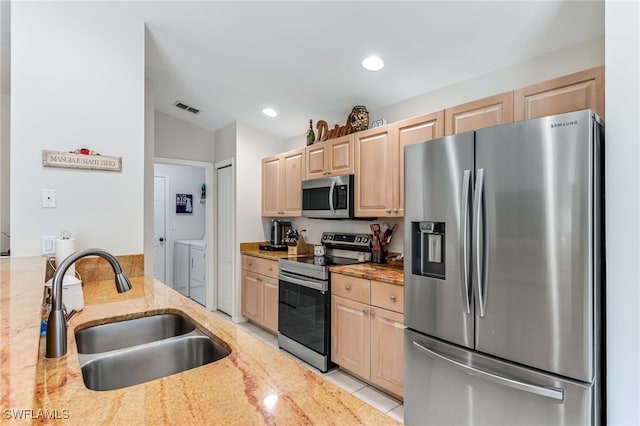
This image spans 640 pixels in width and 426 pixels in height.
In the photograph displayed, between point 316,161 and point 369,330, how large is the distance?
1.74 m

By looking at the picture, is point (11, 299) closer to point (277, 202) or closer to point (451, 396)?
point (451, 396)

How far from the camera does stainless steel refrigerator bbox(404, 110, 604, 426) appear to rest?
4.49 feet

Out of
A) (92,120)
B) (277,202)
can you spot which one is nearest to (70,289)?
(92,120)

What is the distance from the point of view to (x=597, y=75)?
5.54 feet

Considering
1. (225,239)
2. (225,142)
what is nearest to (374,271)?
(225,239)

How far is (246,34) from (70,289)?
195 centimetres

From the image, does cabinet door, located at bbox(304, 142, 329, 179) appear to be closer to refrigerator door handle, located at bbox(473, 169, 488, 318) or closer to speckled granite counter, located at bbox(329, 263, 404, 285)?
speckled granite counter, located at bbox(329, 263, 404, 285)

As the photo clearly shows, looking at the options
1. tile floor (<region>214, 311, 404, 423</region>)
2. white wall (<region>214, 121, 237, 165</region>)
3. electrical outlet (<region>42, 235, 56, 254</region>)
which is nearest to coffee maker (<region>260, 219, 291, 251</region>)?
white wall (<region>214, 121, 237, 165</region>)

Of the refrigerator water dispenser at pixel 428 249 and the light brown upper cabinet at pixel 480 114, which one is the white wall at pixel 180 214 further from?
the refrigerator water dispenser at pixel 428 249

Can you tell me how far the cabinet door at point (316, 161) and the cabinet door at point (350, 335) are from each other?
128cm

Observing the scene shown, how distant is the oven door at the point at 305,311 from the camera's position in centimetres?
280

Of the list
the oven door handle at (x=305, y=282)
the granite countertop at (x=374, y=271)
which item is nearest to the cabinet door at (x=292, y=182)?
the oven door handle at (x=305, y=282)

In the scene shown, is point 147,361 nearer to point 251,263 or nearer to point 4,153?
point 251,263

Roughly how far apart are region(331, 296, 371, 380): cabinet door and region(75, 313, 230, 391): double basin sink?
4.69 feet
